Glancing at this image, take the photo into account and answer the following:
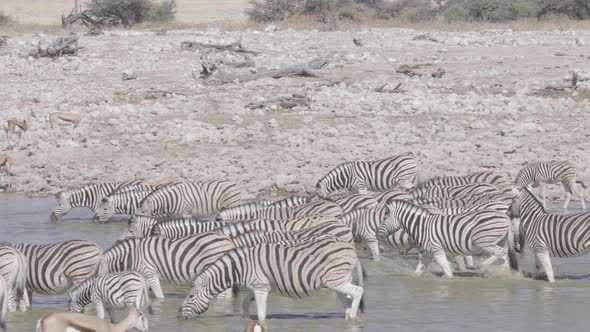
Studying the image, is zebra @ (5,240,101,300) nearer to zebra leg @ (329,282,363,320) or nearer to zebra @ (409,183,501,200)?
zebra leg @ (329,282,363,320)

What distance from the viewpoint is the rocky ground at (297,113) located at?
18578 millimetres

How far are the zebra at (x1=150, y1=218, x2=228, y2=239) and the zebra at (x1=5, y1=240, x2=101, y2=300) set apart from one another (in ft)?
4.55

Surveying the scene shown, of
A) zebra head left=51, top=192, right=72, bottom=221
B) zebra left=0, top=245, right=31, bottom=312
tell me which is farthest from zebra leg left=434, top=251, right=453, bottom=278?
zebra head left=51, top=192, right=72, bottom=221

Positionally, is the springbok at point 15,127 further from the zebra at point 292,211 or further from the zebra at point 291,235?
the zebra at point 291,235

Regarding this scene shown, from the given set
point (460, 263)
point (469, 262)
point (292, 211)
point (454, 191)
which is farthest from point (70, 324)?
point (454, 191)

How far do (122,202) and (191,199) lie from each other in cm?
134

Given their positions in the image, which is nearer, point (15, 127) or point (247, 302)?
point (247, 302)

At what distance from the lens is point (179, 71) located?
25.5 m

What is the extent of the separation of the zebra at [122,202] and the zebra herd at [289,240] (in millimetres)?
13

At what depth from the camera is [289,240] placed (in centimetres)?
1067

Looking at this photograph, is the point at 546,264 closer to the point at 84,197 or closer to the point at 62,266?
the point at 62,266

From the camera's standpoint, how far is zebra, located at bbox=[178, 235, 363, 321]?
32.4 ft

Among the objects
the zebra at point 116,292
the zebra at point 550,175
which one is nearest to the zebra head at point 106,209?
the zebra at point 550,175

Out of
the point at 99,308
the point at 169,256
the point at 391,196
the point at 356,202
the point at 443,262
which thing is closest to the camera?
the point at 99,308
